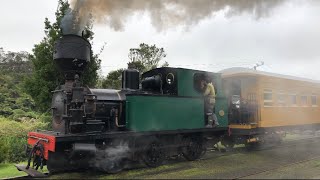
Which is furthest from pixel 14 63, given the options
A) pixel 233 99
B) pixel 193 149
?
pixel 193 149

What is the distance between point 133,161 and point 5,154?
5.10 m

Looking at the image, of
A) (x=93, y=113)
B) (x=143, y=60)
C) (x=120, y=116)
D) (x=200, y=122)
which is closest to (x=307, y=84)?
(x=200, y=122)

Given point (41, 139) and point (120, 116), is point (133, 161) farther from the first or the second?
point (41, 139)

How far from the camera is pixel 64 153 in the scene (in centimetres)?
776

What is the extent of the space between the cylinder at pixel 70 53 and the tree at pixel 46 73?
208 inches

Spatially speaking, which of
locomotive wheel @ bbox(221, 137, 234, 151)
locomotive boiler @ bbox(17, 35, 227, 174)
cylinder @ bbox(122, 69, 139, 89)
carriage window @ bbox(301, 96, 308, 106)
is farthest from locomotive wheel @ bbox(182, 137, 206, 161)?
carriage window @ bbox(301, 96, 308, 106)

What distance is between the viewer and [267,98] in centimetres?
1256

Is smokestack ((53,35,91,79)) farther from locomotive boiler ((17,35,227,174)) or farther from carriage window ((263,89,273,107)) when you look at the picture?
carriage window ((263,89,273,107))

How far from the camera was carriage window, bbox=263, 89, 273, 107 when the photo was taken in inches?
489

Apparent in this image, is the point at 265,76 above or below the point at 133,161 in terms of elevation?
above

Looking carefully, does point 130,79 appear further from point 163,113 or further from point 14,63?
point 14,63

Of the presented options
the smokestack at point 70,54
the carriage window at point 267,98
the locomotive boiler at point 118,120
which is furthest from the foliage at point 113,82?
the smokestack at point 70,54

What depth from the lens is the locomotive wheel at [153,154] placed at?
29.3 feet

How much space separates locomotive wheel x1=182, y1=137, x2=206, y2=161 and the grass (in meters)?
4.83
